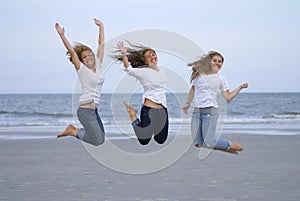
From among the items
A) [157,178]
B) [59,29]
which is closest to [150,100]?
[59,29]

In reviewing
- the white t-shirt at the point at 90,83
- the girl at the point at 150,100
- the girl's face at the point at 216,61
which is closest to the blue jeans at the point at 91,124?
the white t-shirt at the point at 90,83

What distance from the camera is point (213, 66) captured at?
8.52m

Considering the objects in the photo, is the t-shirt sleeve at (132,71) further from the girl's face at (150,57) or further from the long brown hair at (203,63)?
the long brown hair at (203,63)

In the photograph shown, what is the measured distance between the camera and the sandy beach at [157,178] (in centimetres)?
957

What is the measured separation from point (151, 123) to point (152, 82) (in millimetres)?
577

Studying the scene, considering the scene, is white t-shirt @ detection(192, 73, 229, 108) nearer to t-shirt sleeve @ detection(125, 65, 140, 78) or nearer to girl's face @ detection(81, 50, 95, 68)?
t-shirt sleeve @ detection(125, 65, 140, 78)

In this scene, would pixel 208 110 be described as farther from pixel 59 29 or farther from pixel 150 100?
pixel 59 29

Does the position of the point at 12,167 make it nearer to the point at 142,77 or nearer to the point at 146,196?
the point at 146,196

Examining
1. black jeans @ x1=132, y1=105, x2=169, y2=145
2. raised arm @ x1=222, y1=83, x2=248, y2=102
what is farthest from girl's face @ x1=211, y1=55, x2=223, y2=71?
black jeans @ x1=132, y1=105, x2=169, y2=145

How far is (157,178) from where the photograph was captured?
36.5 feet

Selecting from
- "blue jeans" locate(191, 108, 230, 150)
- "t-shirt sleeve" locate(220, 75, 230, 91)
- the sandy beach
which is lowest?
the sandy beach

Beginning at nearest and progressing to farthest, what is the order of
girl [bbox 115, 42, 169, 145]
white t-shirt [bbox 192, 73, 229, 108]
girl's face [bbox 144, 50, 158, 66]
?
girl [bbox 115, 42, 169, 145], girl's face [bbox 144, 50, 158, 66], white t-shirt [bbox 192, 73, 229, 108]

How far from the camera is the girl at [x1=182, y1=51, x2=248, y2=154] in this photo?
27.9 ft

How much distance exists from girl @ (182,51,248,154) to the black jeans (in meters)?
0.68
